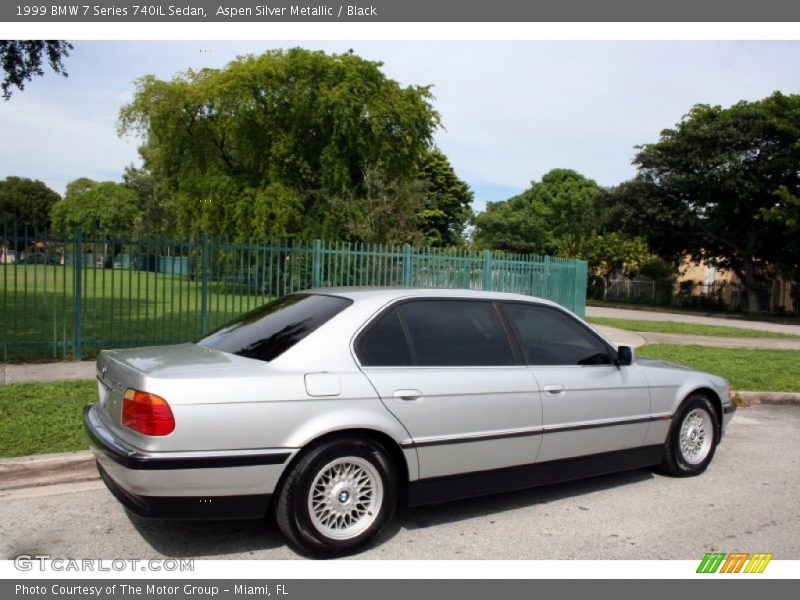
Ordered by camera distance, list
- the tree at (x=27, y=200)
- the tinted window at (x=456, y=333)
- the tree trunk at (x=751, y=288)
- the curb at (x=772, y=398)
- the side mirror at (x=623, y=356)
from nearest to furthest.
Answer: the tinted window at (x=456, y=333) → the side mirror at (x=623, y=356) → the curb at (x=772, y=398) → the tree trunk at (x=751, y=288) → the tree at (x=27, y=200)

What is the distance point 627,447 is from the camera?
208 inches

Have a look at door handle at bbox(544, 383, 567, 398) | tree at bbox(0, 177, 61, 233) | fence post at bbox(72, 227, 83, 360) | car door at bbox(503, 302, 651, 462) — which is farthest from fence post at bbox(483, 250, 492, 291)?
tree at bbox(0, 177, 61, 233)

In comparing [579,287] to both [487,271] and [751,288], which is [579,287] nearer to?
[487,271]

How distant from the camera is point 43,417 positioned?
656 centimetres

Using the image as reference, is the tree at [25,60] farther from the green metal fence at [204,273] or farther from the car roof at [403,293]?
the car roof at [403,293]

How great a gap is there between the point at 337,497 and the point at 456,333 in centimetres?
136

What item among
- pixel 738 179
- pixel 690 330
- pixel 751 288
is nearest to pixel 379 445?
pixel 690 330

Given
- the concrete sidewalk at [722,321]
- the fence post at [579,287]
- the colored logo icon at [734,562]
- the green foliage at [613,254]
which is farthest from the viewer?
the green foliage at [613,254]

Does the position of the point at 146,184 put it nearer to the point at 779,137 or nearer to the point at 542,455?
the point at 779,137

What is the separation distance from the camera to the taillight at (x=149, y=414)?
3.62 metres

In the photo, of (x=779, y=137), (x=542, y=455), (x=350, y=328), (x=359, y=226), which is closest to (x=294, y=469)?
(x=350, y=328)

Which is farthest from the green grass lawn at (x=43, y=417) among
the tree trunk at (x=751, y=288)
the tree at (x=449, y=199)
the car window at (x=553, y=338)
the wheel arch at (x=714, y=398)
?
the tree at (x=449, y=199)

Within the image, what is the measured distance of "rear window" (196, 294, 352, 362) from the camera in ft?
14.0

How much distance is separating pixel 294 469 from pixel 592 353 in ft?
8.39
